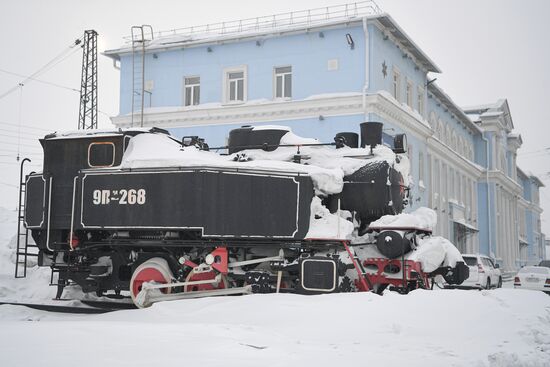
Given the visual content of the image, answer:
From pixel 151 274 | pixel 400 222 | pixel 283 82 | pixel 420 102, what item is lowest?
pixel 151 274

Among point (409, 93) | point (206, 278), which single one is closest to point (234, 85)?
point (409, 93)

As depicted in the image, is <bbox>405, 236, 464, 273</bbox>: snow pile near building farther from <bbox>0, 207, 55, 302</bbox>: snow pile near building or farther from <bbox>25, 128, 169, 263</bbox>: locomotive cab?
<bbox>0, 207, 55, 302</bbox>: snow pile near building

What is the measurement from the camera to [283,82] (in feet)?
83.9

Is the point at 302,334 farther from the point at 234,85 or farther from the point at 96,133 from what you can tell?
the point at 234,85

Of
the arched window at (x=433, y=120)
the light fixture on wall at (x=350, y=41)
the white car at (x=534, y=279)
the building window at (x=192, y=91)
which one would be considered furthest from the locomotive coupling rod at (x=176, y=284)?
the arched window at (x=433, y=120)

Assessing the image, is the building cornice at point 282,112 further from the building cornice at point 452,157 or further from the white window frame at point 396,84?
the building cornice at point 452,157

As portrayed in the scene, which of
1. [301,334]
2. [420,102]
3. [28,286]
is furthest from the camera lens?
[420,102]

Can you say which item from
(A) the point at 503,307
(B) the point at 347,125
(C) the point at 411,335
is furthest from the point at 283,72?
(C) the point at 411,335

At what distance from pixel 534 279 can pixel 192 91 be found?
16216 mm

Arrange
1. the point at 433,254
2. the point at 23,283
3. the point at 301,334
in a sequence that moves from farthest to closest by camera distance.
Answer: the point at 23,283 < the point at 433,254 < the point at 301,334

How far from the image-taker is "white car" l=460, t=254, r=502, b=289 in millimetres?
21062

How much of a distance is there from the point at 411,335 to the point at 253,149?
18.2ft

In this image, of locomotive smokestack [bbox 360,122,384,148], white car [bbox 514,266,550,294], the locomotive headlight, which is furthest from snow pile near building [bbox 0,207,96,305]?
white car [bbox 514,266,550,294]

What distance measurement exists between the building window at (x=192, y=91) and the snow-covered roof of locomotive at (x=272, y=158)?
1620cm
